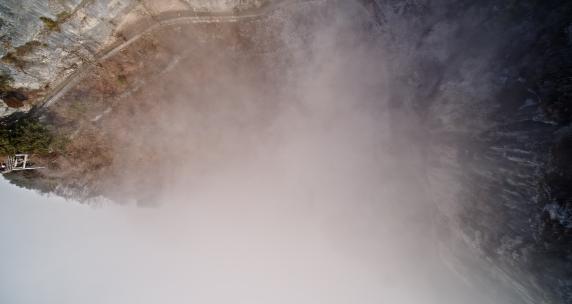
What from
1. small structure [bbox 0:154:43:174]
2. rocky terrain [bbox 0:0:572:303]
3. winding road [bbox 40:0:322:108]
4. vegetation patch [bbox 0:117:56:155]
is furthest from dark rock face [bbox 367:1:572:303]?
small structure [bbox 0:154:43:174]

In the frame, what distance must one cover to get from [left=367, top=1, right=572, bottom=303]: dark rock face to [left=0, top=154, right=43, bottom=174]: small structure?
72.3 ft

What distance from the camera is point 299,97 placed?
20.1 meters

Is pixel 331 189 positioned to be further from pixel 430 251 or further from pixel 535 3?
pixel 535 3

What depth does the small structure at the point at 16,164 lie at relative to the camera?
1614cm

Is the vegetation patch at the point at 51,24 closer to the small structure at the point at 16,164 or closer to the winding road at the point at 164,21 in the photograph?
the winding road at the point at 164,21

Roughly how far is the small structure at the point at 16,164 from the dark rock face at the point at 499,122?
2204 centimetres

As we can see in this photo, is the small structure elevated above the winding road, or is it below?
below

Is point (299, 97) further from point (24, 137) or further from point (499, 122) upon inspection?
point (24, 137)

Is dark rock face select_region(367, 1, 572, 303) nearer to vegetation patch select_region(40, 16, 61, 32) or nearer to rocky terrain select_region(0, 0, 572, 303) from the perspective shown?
rocky terrain select_region(0, 0, 572, 303)

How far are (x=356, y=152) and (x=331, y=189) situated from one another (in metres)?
3.41

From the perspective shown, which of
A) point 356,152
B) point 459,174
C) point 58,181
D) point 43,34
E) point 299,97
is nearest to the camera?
point 43,34

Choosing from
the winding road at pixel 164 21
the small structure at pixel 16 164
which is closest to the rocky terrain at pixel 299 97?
the winding road at pixel 164 21

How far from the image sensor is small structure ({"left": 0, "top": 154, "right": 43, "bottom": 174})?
16.1 m

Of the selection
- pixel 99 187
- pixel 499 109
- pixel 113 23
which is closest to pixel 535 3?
pixel 499 109
